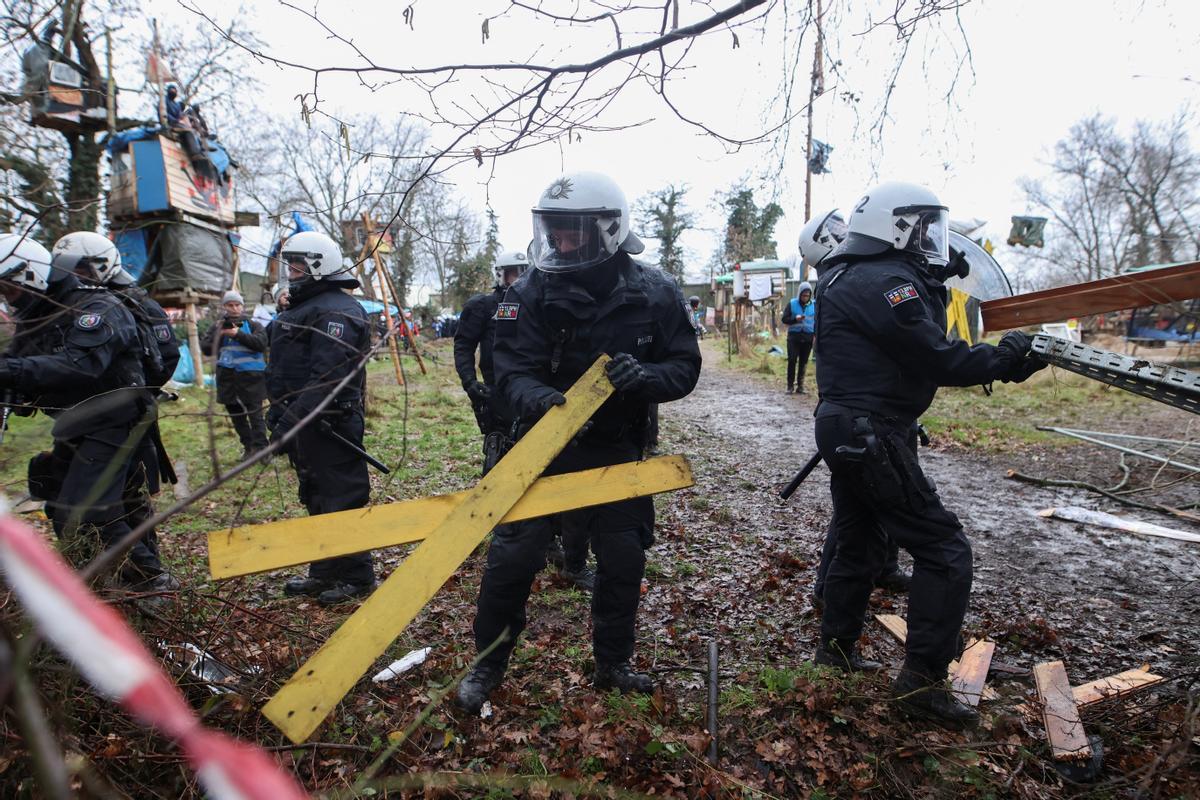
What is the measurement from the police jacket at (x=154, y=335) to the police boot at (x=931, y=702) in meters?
3.92

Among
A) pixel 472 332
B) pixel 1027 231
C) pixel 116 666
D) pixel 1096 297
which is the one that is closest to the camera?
pixel 116 666

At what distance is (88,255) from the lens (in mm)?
3592

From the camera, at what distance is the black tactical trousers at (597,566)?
105 inches

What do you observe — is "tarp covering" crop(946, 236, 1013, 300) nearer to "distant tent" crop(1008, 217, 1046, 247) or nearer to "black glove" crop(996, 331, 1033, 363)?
"black glove" crop(996, 331, 1033, 363)

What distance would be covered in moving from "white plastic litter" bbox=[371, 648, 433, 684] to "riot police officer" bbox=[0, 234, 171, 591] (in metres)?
1.24

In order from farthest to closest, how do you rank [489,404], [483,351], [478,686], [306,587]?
1. [483,351]
2. [489,404]
3. [306,587]
4. [478,686]

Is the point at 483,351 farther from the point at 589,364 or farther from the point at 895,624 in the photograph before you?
the point at 895,624

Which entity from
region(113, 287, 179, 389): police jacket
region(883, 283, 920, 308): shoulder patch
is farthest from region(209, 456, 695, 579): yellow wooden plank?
region(113, 287, 179, 389): police jacket

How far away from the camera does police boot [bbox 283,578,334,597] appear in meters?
4.09

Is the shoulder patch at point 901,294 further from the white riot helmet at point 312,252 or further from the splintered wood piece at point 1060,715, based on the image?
the white riot helmet at point 312,252

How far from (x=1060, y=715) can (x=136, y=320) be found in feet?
16.0

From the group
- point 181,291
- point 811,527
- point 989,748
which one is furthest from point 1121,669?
point 181,291

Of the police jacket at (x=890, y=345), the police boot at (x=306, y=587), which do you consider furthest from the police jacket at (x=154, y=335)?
the police jacket at (x=890, y=345)

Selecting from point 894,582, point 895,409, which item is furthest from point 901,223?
point 894,582
